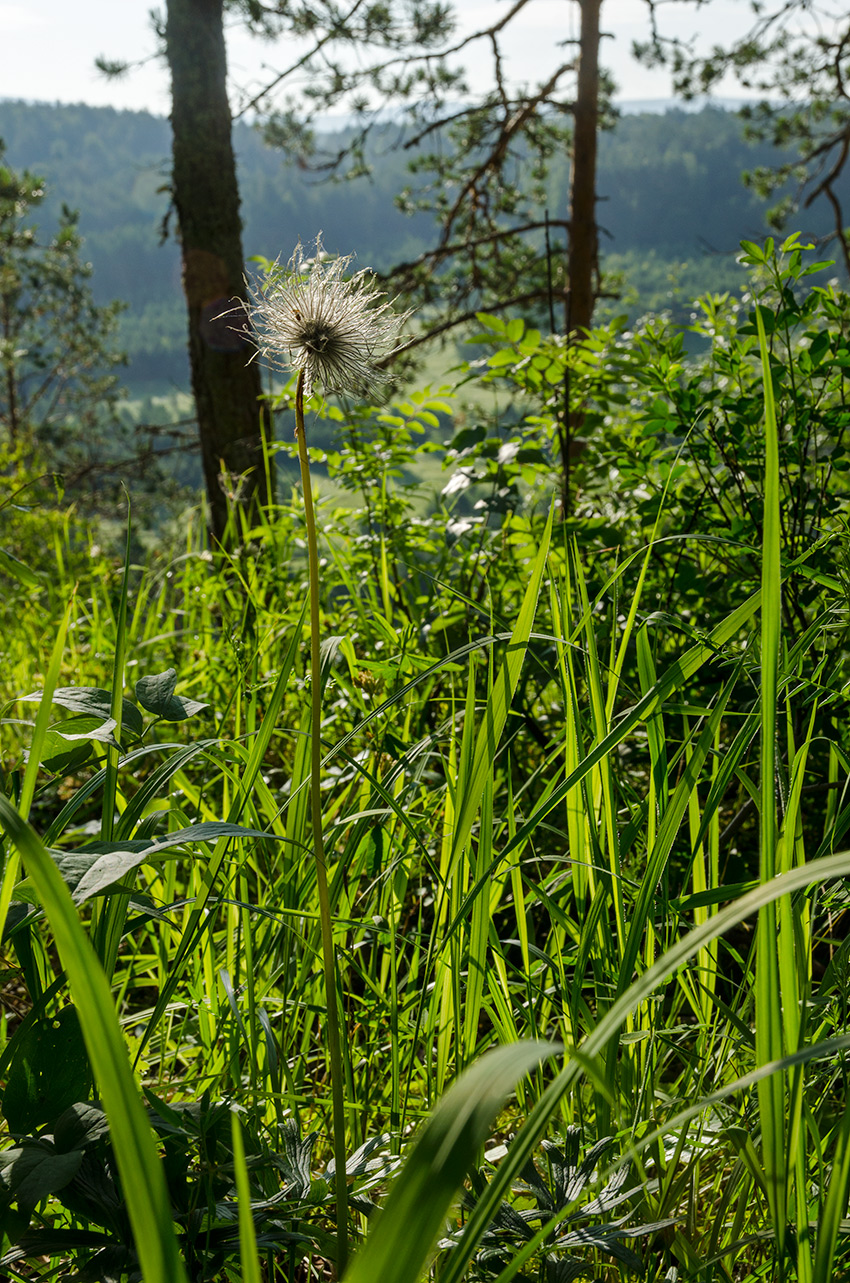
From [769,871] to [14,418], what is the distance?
505 inches

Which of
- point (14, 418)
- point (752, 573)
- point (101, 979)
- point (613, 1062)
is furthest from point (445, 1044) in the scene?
point (14, 418)

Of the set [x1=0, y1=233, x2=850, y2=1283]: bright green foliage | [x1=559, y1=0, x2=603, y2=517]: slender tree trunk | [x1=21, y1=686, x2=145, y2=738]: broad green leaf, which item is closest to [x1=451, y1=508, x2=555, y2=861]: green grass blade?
[x1=0, y1=233, x2=850, y2=1283]: bright green foliage

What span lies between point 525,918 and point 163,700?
507 millimetres

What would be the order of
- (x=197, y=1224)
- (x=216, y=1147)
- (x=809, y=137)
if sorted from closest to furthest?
(x=197, y=1224), (x=216, y=1147), (x=809, y=137)

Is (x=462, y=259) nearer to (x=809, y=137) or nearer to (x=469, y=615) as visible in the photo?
(x=809, y=137)

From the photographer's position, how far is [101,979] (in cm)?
38

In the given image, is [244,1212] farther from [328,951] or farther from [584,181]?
[584,181]

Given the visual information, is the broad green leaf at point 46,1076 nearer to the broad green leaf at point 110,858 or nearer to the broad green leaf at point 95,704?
the broad green leaf at point 110,858

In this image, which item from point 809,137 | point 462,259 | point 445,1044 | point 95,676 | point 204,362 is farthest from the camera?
point 809,137

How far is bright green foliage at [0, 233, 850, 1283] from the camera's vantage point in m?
0.57

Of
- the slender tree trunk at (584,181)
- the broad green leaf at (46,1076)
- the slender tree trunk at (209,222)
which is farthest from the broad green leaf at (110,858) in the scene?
the slender tree trunk at (584,181)

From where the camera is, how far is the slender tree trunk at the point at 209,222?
375 cm

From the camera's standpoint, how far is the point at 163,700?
29.0 inches

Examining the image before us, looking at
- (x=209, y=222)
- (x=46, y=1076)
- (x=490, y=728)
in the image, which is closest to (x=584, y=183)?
(x=209, y=222)
